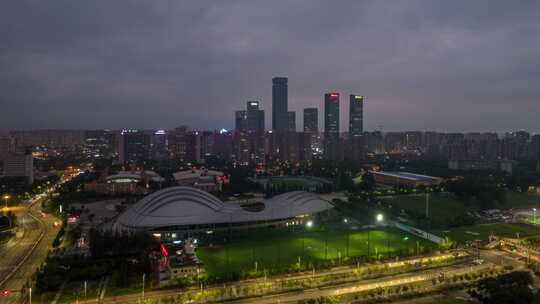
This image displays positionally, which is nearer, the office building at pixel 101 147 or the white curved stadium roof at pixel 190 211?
the white curved stadium roof at pixel 190 211

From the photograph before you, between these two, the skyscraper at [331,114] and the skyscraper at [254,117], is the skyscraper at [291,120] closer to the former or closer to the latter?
the skyscraper at [254,117]

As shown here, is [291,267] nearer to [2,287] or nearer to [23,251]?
[2,287]

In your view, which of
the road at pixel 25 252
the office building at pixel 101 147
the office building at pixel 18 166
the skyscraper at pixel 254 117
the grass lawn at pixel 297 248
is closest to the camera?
the road at pixel 25 252

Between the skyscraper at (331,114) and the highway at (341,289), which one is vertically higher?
the skyscraper at (331,114)

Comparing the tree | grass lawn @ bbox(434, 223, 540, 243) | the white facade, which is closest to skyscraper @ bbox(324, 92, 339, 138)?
the white facade

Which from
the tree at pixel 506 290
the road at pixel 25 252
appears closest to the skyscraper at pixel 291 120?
the road at pixel 25 252

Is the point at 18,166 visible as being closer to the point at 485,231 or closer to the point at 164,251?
the point at 164,251

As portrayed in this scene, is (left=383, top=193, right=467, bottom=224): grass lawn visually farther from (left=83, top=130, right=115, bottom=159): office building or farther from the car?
(left=83, top=130, right=115, bottom=159): office building
